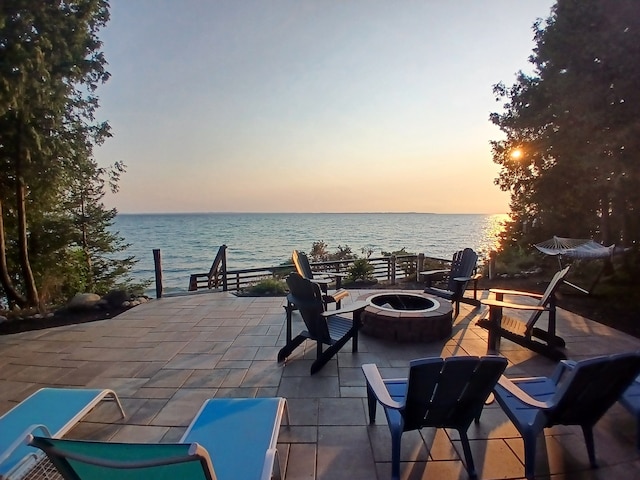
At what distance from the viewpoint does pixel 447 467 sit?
6.65 feet

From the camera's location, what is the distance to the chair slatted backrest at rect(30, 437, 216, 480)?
114cm

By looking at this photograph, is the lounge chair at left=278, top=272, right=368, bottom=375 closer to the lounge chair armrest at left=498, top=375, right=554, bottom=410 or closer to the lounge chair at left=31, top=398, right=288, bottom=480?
the lounge chair at left=31, top=398, right=288, bottom=480

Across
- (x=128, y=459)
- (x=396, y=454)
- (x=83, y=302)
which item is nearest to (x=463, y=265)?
(x=396, y=454)

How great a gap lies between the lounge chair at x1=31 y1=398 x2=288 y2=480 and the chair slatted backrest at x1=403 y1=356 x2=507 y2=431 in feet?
2.57

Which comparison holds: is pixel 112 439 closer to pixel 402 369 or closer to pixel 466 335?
pixel 402 369

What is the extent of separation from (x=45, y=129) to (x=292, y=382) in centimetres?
713

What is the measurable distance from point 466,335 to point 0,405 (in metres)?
4.64

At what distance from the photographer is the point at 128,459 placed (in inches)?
47.3

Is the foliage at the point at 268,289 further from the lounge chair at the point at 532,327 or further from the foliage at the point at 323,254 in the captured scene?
the foliage at the point at 323,254

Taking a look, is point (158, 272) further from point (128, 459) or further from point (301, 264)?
point (128, 459)

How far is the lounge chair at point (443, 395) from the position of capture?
1786mm

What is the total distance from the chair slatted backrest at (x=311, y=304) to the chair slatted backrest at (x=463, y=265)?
8.70 feet

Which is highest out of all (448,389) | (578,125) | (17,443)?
(578,125)

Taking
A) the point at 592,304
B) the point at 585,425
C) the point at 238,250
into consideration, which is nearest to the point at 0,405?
the point at 585,425
